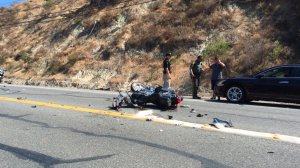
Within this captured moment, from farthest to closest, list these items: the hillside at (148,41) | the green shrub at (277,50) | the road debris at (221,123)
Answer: the hillside at (148,41)
the green shrub at (277,50)
the road debris at (221,123)

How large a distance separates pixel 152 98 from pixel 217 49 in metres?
11.2

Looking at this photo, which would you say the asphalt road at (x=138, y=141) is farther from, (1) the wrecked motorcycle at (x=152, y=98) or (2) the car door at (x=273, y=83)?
(2) the car door at (x=273, y=83)

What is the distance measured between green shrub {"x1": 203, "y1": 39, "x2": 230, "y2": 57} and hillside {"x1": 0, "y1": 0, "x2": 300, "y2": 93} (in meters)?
0.05

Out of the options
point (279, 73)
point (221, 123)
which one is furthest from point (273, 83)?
point (221, 123)

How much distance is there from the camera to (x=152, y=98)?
1195 centimetres

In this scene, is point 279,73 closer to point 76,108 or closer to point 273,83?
point 273,83

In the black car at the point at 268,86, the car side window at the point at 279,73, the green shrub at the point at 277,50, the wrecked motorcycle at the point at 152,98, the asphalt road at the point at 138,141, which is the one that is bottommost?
the asphalt road at the point at 138,141

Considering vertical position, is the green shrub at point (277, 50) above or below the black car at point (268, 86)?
above

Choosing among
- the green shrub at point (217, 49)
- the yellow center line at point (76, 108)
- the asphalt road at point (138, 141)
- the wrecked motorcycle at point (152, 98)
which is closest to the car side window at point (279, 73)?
the asphalt road at point (138, 141)

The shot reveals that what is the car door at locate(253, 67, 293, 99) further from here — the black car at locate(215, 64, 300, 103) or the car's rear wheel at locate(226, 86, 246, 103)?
the car's rear wheel at locate(226, 86, 246, 103)

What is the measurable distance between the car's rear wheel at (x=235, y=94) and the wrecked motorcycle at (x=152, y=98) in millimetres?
3539

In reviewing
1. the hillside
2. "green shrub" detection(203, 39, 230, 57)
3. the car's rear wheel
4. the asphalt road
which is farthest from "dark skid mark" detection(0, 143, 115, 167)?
"green shrub" detection(203, 39, 230, 57)

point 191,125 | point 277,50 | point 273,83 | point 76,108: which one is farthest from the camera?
point 277,50

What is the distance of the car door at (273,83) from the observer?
1398 centimetres
